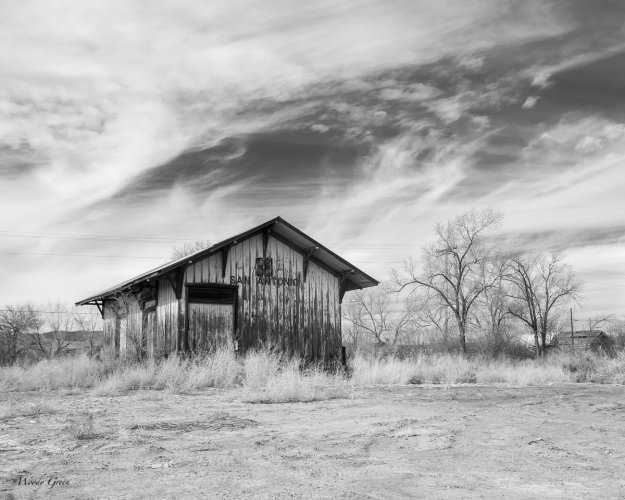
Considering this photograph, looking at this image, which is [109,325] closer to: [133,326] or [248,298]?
[133,326]

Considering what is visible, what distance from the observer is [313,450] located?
711cm

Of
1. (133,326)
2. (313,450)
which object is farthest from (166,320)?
(313,450)

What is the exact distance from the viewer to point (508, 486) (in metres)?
5.45

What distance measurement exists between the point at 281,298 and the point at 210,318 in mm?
2467

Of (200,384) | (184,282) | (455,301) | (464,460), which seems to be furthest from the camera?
(455,301)

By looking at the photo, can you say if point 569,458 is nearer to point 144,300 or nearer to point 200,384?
point 200,384

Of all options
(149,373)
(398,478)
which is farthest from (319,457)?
(149,373)

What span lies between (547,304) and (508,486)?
39361 millimetres

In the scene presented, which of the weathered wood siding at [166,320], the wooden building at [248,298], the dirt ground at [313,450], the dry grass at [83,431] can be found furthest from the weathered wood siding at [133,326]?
the dry grass at [83,431]

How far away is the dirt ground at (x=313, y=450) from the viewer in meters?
5.38

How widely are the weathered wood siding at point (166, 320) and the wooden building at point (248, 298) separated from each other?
0.03 meters

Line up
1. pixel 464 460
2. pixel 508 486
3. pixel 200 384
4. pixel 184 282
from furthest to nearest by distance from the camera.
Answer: pixel 184 282 < pixel 200 384 < pixel 464 460 < pixel 508 486

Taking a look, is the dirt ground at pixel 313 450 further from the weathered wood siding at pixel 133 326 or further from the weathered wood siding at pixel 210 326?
the weathered wood siding at pixel 133 326

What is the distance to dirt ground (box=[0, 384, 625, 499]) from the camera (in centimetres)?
538
